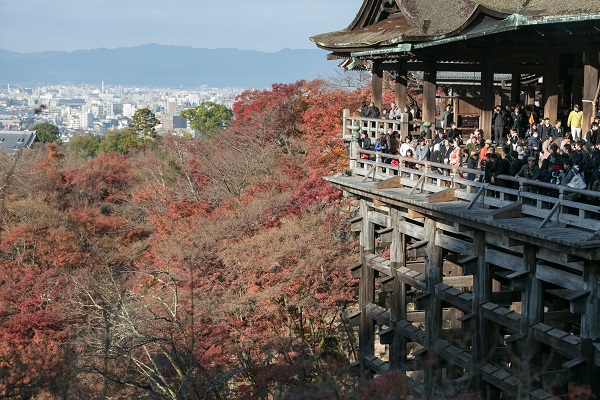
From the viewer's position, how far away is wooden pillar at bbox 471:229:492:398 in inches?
613

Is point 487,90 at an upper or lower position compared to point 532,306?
upper

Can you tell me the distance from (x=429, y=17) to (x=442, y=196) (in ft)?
18.0

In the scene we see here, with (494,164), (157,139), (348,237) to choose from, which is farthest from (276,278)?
(157,139)

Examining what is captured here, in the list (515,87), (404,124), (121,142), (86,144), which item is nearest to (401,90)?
(404,124)

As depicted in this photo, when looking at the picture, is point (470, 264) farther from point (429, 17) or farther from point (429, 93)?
point (429, 17)

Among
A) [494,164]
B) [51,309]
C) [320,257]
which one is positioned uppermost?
[494,164]

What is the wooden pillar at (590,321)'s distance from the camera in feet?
42.6

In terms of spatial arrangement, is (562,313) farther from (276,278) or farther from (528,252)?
(276,278)

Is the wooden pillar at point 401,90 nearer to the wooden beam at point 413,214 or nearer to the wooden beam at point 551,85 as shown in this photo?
the wooden beam at point 551,85

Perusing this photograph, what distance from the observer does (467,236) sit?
17.0m

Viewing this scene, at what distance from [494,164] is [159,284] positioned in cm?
1732

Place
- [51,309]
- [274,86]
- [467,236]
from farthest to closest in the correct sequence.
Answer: [274,86] < [51,309] < [467,236]

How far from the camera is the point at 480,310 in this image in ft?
51.2

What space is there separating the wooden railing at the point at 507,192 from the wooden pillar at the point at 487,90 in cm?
253
